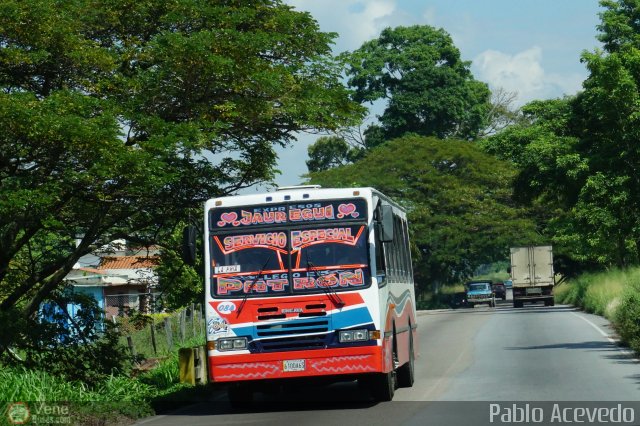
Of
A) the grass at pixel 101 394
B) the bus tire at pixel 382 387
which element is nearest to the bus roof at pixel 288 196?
the bus tire at pixel 382 387

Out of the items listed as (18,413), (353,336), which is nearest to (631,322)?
(353,336)

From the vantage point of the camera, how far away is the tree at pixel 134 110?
1692cm

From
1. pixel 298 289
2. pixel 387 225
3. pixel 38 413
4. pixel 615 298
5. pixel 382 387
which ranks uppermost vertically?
pixel 387 225

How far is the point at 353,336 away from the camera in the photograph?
49.2 ft

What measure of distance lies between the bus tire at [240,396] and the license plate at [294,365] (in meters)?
1.15

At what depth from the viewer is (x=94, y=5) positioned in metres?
19.5

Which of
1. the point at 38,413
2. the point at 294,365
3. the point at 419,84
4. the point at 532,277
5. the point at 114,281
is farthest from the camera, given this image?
the point at 419,84

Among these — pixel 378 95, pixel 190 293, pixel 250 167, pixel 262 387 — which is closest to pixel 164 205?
pixel 250 167

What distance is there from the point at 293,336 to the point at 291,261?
3.52ft

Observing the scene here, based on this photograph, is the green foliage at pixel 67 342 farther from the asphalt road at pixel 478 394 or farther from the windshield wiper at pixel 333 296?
the windshield wiper at pixel 333 296

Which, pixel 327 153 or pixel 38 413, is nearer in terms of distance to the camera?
pixel 38 413

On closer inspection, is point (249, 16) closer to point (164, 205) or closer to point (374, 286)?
point (164, 205)

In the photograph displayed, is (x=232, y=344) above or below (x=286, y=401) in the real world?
above

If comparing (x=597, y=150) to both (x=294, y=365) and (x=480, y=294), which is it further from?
(x=480, y=294)
